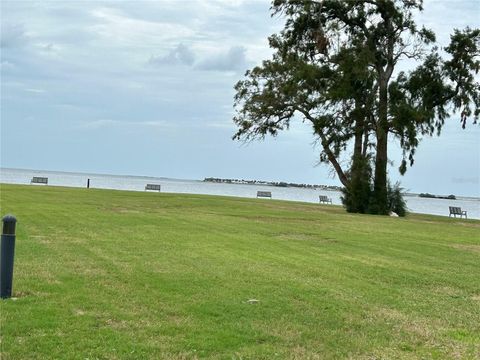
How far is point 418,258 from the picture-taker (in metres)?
13.8

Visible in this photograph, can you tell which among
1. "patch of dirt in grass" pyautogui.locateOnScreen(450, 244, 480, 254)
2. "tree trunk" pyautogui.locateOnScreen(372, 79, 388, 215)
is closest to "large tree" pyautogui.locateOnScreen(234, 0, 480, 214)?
"tree trunk" pyautogui.locateOnScreen(372, 79, 388, 215)

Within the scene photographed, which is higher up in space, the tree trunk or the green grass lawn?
the tree trunk

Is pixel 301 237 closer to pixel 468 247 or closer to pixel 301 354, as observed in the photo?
pixel 468 247

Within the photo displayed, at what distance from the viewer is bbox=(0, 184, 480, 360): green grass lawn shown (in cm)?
590

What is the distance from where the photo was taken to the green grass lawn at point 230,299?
19.4 feet

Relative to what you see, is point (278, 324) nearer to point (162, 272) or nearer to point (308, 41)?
point (162, 272)

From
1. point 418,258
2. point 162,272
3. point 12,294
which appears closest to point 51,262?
point 162,272

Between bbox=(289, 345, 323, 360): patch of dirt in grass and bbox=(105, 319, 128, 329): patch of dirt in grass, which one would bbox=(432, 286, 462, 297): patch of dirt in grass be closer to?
bbox=(289, 345, 323, 360): patch of dirt in grass

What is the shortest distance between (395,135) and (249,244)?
2301 cm

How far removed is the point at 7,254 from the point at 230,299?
2914mm

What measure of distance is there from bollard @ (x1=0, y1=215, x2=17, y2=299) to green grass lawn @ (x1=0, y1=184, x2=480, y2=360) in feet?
0.65

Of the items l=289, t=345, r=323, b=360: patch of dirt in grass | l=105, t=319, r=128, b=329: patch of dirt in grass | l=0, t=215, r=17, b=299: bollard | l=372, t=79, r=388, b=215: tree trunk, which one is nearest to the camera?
l=289, t=345, r=323, b=360: patch of dirt in grass

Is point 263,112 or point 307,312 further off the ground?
point 263,112

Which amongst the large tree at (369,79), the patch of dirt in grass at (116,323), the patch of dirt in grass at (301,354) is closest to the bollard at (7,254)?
the patch of dirt in grass at (116,323)
